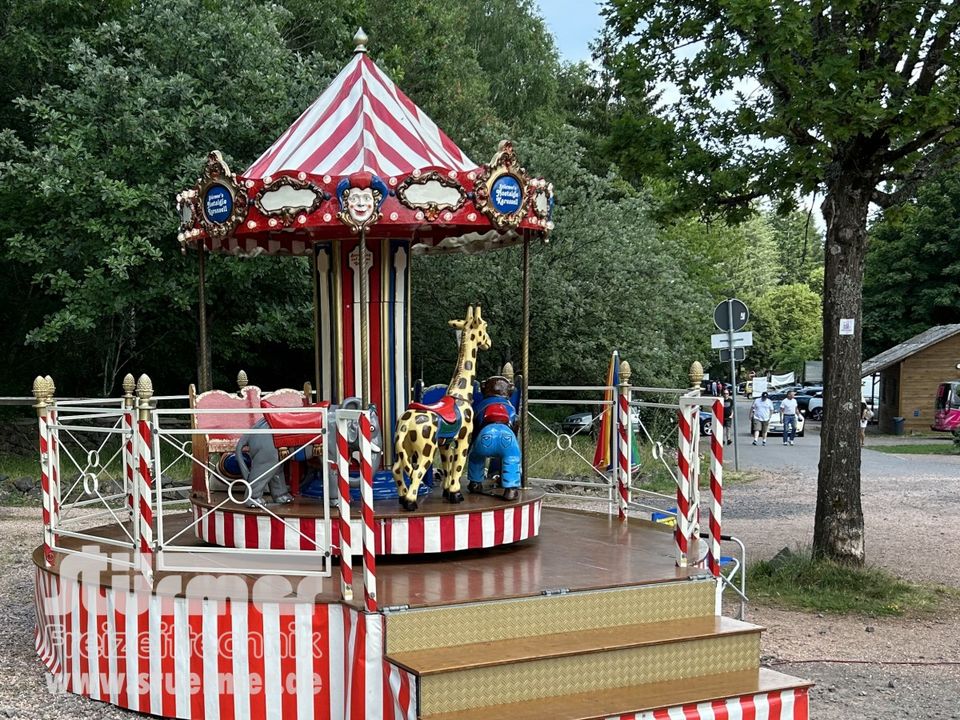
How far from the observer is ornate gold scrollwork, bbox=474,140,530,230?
7691 mm

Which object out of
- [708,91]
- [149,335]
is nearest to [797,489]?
[708,91]

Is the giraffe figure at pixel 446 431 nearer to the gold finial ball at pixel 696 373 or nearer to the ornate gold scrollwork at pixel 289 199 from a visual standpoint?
the ornate gold scrollwork at pixel 289 199

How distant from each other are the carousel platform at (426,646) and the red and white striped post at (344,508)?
0.41 feet

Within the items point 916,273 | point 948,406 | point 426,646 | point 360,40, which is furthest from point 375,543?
point 916,273

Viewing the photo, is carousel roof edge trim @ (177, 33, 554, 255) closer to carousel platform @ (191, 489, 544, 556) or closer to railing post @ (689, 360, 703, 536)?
railing post @ (689, 360, 703, 536)

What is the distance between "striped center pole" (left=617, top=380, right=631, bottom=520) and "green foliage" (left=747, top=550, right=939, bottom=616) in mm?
1624

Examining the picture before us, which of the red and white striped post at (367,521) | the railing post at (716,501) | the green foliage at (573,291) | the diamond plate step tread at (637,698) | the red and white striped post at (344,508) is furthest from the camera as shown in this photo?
the green foliage at (573,291)

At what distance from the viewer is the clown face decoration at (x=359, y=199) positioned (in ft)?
23.7

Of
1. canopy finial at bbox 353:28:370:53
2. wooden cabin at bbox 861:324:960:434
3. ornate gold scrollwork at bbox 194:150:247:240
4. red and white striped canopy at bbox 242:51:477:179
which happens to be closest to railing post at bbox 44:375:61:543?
ornate gold scrollwork at bbox 194:150:247:240

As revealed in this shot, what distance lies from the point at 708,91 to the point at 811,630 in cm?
584

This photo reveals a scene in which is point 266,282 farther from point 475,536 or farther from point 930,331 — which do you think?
point 930,331

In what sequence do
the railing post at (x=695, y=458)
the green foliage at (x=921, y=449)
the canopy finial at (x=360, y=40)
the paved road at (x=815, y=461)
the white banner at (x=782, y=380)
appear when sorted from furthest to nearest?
the white banner at (x=782, y=380), the green foliage at (x=921, y=449), the paved road at (x=815, y=461), the canopy finial at (x=360, y=40), the railing post at (x=695, y=458)

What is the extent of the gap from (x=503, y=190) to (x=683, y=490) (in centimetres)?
266

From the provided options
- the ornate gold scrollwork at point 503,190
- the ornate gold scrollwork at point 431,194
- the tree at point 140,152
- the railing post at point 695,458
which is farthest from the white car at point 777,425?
the ornate gold scrollwork at point 431,194
